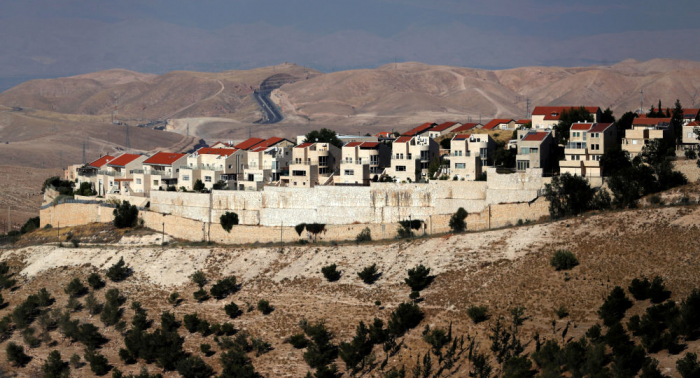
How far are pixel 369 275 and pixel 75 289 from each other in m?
14.8

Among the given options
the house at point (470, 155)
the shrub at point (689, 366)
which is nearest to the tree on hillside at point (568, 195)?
the house at point (470, 155)

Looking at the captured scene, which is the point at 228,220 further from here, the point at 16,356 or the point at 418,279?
the point at 16,356

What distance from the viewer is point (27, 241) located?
53.5 metres

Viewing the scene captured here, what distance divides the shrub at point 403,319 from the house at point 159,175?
2440 centimetres

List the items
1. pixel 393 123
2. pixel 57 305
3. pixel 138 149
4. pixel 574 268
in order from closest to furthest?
pixel 574 268
pixel 57 305
pixel 138 149
pixel 393 123

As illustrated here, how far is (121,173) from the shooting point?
59.2 meters

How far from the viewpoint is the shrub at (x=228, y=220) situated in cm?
4838

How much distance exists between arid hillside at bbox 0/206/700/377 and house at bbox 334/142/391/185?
788 cm

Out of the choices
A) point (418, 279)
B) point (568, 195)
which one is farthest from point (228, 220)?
point (568, 195)

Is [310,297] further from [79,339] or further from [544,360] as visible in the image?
[544,360]

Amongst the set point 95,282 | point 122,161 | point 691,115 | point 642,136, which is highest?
point 691,115

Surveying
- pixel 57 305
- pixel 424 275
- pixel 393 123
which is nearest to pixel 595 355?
pixel 424 275

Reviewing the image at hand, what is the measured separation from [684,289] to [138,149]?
114 metres

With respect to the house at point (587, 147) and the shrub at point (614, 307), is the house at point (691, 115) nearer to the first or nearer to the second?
the house at point (587, 147)
